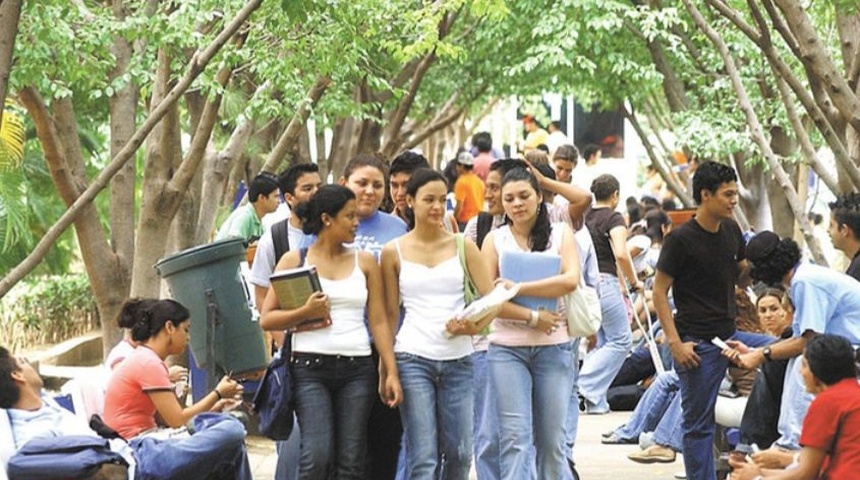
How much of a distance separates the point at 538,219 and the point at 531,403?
3.13ft

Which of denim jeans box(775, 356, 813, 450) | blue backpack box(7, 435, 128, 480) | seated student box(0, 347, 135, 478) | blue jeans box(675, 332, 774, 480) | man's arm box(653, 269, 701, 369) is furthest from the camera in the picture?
blue jeans box(675, 332, 774, 480)

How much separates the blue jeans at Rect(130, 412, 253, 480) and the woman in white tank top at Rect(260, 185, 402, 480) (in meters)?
0.34

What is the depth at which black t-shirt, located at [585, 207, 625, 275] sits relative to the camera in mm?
13250

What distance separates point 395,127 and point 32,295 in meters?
5.37

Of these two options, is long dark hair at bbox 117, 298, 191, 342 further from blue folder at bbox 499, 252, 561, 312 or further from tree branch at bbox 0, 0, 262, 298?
blue folder at bbox 499, 252, 561, 312

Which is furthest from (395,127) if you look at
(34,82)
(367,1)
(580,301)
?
(580,301)

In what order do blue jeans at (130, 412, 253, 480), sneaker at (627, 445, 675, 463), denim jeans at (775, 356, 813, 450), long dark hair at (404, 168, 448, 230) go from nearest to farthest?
blue jeans at (130, 412, 253, 480)
denim jeans at (775, 356, 813, 450)
long dark hair at (404, 168, 448, 230)
sneaker at (627, 445, 675, 463)

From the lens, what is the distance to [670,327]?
9.30 metres

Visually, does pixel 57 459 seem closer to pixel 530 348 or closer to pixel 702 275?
pixel 530 348

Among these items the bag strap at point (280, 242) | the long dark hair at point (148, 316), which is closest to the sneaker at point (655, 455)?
the bag strap at point (280, 242)

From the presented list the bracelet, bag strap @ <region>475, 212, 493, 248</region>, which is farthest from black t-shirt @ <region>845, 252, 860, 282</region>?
bag strap @ <region>475, 212, 493, 248</region>

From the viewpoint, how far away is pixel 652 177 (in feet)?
117

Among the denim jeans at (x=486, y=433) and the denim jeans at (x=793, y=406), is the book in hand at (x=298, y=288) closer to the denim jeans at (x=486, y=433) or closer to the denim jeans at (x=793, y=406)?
the denim jeans at (x=486, y=433)

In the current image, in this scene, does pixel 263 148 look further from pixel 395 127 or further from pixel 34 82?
pixel 34 82
